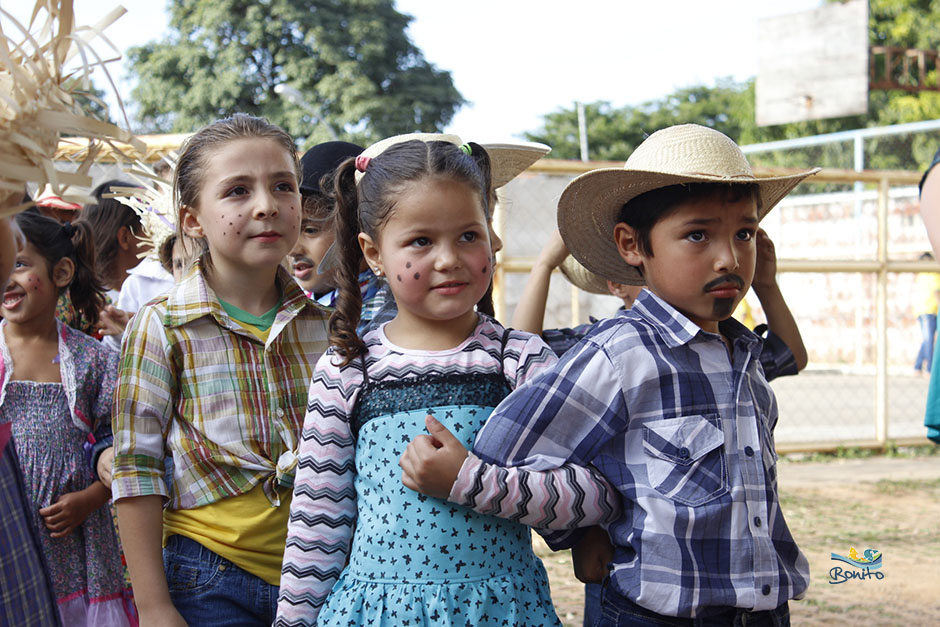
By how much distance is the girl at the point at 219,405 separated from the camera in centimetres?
201

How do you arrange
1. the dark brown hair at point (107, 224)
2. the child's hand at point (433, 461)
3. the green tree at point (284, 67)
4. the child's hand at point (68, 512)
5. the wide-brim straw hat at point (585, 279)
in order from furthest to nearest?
1. the green tree at point (284, 67)
2. the dark brown hair at point (107, 224)
3. the wide-brim straw hat at point (585, 279)
4. the child's hand at point (68, 512)
5. the child's hand at point (433, 461)

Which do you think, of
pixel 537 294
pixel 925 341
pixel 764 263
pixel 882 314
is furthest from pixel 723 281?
pixel 925 341

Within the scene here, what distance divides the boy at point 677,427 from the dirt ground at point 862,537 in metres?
2.66

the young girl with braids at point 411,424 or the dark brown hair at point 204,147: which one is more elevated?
the dark brown hair at point 204,147

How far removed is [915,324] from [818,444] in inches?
337

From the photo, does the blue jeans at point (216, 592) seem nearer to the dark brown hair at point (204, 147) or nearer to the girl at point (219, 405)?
the girl at point (219, 405)

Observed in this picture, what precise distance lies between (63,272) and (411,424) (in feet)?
5.16

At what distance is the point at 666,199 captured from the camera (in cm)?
195

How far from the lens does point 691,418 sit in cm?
181

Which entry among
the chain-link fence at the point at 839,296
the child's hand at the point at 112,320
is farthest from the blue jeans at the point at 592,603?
the chain-link fence at the point at 839,296

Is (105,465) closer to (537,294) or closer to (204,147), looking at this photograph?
(204,147)

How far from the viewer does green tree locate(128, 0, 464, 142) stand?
29031mm

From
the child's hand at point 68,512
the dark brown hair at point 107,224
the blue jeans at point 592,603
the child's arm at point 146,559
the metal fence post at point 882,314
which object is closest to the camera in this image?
the child's arm at point 146,559

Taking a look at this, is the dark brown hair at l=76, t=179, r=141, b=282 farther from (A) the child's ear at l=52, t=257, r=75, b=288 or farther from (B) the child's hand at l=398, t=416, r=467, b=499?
(B) the child's hand at l=398, t=416, r=467, b=499
